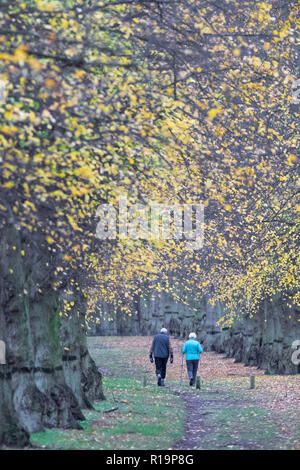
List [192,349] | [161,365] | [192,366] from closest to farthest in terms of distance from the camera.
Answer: [192,349] → [192,366] → [161,365]

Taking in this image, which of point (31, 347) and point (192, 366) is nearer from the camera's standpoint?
point (31, 347)

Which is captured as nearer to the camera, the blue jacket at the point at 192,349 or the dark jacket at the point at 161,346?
the blue jacket at the point at 192,349

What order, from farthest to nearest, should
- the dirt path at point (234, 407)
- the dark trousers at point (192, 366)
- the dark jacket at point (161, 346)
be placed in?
the dark trousers at point (192, 366) < the dark jacket at point (161, 346) < the dirt path at point (234, 407)

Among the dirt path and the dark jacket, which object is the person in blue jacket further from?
the dirt path

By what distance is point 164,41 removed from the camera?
549 inches

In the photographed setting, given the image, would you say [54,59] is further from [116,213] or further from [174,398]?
[174,398]

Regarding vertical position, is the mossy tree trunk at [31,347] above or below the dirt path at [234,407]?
above

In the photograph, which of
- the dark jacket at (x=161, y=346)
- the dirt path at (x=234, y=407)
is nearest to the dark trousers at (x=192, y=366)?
the dirt path at (x=234, y=407)

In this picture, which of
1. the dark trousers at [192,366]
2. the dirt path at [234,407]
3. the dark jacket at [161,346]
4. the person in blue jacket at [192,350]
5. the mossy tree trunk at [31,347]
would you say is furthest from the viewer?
the dark trousers at [192,366]

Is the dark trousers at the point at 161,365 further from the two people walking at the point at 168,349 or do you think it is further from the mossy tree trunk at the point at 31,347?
the mossy tree trunk at the point at 31,347

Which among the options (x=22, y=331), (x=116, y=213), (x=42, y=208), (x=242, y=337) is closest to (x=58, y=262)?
(x=116, y=213)

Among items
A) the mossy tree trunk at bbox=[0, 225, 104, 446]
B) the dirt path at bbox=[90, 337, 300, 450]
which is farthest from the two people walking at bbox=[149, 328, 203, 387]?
the mossy tree trunk at bbox=[0, 225, 104, 446]

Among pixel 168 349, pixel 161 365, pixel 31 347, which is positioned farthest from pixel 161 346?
pixel 31 347

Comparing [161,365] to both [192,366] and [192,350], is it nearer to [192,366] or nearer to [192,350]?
[192,366]
